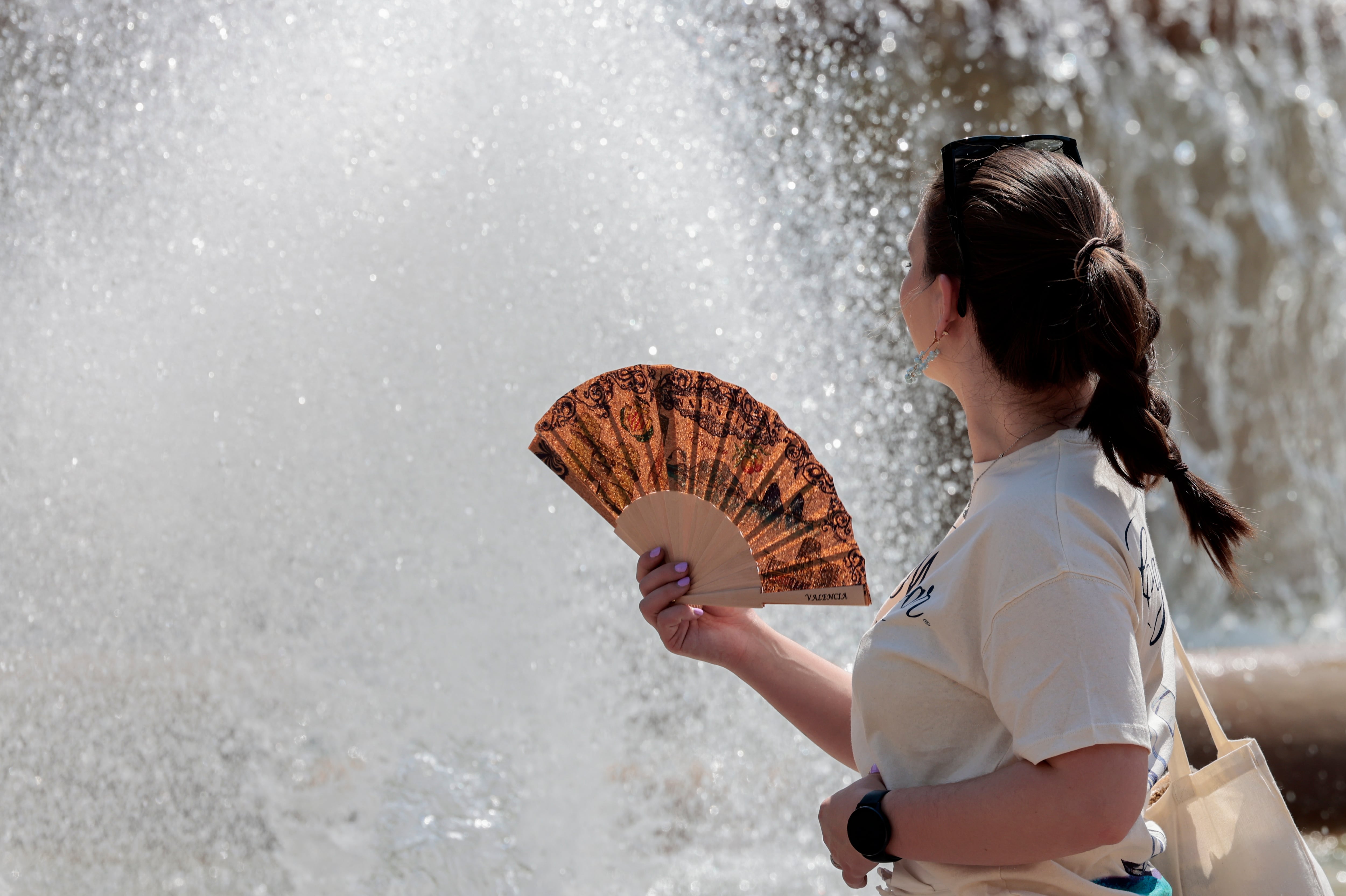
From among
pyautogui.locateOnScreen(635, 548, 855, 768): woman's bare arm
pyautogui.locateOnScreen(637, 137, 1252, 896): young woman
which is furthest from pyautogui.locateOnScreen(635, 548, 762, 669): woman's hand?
pyautogui.locateOnScreen(637, 137, 1252, 896): young woman

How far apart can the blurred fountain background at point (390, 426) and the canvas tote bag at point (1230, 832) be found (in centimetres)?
162

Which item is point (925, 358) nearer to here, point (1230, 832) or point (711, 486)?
point (711, 486)

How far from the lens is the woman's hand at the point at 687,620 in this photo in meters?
1.54

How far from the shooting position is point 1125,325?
1.25m

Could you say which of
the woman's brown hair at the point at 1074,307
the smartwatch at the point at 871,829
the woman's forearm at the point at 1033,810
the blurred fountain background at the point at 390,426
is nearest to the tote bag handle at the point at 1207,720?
the woman's brown hair at the point at 1074,307

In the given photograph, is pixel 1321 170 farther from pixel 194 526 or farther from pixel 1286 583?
pixel 194 526

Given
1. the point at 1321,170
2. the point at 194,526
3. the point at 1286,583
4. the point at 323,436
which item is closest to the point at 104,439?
the point at 194,526

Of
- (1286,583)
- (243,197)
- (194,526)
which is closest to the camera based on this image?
(194,526)

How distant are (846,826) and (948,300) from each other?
62 cm

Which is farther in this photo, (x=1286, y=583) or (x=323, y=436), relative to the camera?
(x=1286, y=583)

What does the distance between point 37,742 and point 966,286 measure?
2.69m

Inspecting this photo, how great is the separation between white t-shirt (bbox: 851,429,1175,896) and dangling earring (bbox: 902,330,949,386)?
15cm

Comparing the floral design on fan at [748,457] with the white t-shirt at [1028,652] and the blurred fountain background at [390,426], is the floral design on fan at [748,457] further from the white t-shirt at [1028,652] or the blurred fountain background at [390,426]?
the blurred fountain background at [390,426]

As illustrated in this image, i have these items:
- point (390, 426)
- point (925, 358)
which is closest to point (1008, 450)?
point (925, 358)
